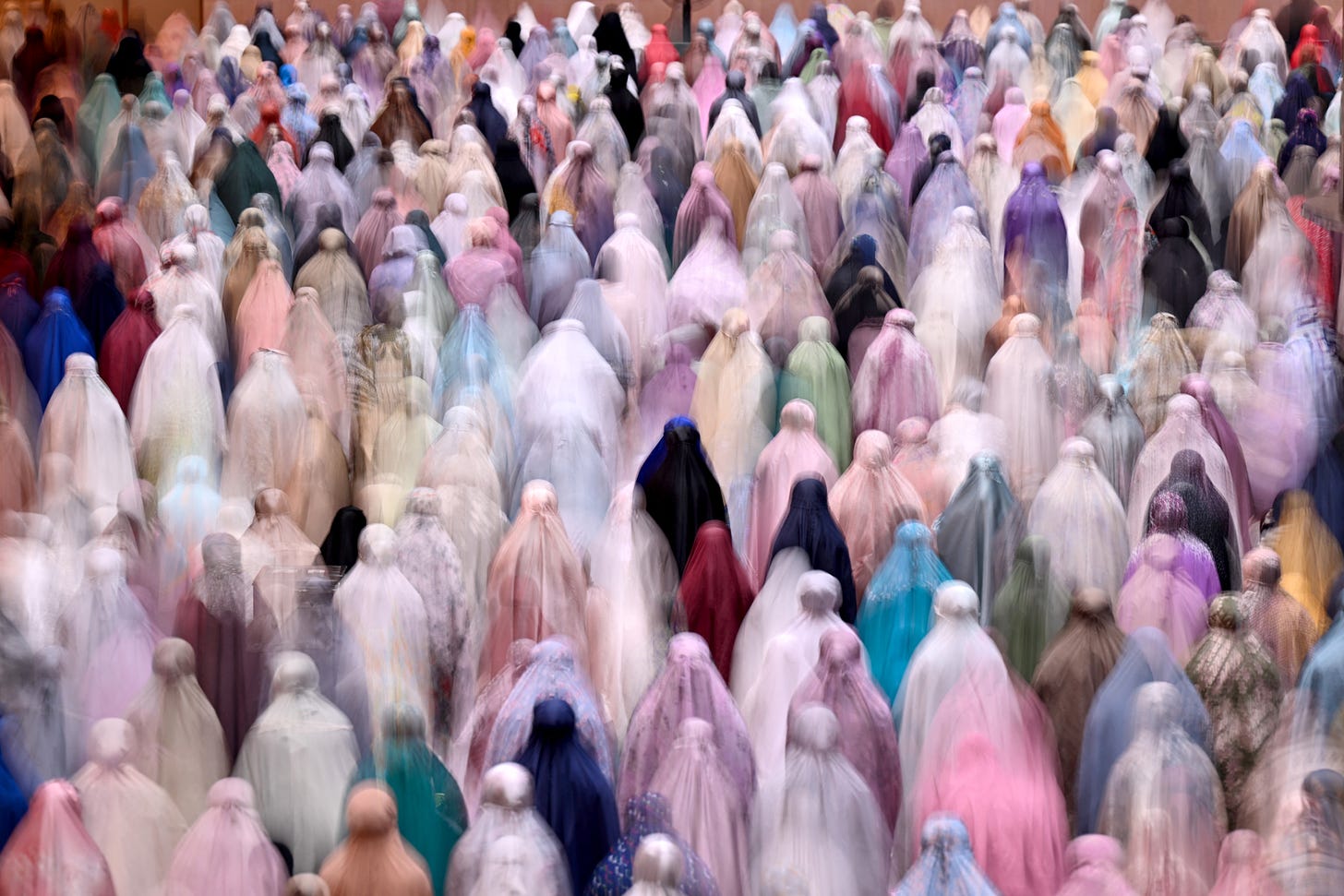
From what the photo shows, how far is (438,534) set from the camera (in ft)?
16.7

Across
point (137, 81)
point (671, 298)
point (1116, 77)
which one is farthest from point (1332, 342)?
point (137, 81)

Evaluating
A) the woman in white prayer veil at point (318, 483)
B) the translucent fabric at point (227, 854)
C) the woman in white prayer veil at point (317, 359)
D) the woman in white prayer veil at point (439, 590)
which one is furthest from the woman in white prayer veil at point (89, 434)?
the translucent fabric at point (227, 854)

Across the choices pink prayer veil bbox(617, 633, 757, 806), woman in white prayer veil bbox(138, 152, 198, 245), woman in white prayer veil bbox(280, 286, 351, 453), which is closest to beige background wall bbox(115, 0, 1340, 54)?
woman in white prayer veil bbox(138, 152, 198, 245)

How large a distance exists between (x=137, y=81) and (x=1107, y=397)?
5.77 metres

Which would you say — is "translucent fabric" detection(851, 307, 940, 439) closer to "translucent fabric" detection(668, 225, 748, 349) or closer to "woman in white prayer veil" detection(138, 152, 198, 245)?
"translucent fabric" detection(668, 225, 748, 349)

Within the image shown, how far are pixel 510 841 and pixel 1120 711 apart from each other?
1.42 metres

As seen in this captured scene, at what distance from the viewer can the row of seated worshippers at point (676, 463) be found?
402 centimetres

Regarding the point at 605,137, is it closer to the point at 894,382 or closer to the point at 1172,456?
the point at 894,382

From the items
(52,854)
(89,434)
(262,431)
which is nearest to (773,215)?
(262,431)

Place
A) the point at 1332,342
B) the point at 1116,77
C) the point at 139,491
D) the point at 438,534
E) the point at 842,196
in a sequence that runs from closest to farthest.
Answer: the point at 438,534, the point at 139,491, the point at 1332,342, the point at 842,196, the point at 1116,77

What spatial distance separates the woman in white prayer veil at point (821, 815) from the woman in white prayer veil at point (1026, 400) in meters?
2.12

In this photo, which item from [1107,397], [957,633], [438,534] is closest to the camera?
[957,633]

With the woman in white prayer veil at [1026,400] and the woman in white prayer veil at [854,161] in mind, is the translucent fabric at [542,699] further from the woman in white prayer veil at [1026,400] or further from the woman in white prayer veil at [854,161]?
the woman in white prayer veil at [854,161]

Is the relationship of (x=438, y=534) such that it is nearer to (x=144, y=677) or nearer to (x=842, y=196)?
(x=144, y=677)
